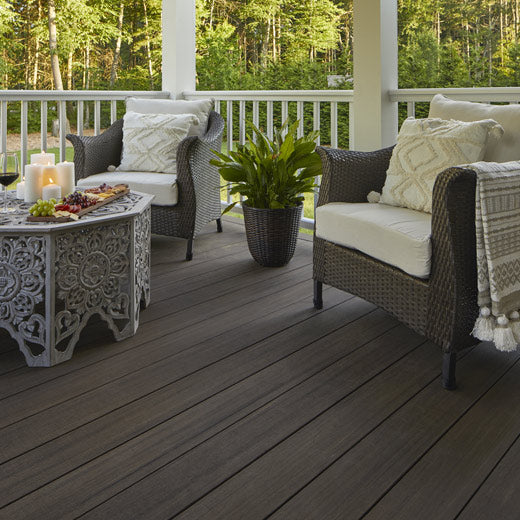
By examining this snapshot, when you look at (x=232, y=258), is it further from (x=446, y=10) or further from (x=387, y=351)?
(x=446, y=10)

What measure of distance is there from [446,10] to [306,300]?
4.66 meters

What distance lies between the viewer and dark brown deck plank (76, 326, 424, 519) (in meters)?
1.36

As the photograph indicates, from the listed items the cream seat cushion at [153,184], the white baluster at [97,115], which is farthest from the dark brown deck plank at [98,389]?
the white baluster at [97,115]

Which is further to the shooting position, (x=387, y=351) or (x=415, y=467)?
(x=387, y=351)

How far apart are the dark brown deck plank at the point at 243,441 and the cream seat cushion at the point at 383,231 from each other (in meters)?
0.40

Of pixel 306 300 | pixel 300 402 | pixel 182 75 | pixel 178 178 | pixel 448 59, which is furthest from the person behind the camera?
pixel 448 59

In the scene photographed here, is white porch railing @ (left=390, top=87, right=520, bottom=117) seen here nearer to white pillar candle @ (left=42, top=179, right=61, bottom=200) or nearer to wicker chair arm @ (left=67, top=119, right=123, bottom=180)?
wicker chair arm @ (left=67, top=119, right=123, bottom=180)

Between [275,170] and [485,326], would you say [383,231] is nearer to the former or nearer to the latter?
[485,326]

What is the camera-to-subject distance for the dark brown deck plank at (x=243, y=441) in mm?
1359

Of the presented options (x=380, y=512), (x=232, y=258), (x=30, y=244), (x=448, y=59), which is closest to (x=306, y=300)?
(x=232, y=258)

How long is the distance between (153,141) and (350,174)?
5.42 ft

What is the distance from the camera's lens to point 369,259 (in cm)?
232

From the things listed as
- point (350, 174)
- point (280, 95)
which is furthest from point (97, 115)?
point (350, 174)

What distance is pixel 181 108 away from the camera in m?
4.02
